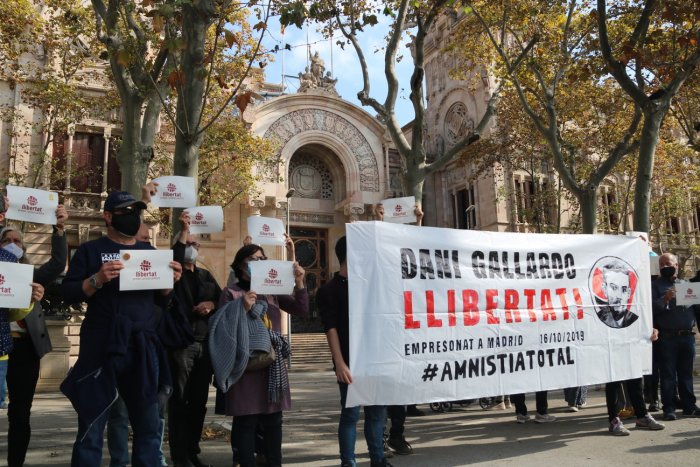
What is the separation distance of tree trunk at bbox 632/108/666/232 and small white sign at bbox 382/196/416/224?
14.8 ft

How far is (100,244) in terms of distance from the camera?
3.93 meters

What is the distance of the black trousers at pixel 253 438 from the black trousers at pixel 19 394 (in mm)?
1653

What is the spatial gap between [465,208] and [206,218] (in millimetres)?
23926

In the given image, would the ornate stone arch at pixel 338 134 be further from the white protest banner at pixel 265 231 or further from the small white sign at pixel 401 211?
the white protest banner at pixel 265 231

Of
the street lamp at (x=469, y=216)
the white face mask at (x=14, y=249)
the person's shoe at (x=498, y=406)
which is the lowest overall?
the person's shoe at (x=498, y=406)

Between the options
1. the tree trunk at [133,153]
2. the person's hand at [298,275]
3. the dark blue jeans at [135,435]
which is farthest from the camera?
the tree trunk at [133,153]

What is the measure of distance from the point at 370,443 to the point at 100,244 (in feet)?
8.80

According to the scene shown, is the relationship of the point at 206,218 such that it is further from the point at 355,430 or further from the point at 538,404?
the point at 538,404

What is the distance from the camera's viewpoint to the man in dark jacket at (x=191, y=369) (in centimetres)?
517

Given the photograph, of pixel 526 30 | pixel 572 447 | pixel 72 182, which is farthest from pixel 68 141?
pixel 572 447

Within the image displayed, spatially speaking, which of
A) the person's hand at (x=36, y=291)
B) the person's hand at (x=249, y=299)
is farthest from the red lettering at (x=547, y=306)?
the person's hand at (x=36, y=291)

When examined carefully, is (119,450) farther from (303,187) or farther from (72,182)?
(303,187)

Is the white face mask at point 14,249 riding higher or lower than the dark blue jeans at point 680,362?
higher

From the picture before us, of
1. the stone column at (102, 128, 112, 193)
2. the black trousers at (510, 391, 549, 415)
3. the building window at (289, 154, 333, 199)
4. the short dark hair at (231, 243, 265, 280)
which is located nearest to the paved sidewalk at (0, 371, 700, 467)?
the black trousers at (510, 391, 549, 415)
